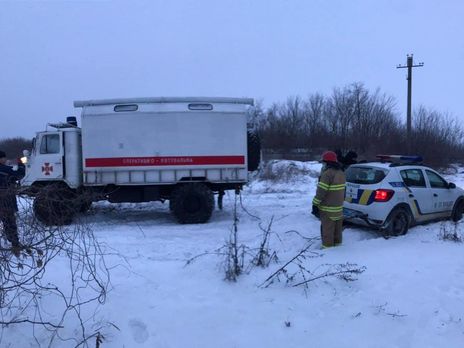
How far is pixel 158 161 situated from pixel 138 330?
749 centimetres

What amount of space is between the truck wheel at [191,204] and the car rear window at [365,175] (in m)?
3.75

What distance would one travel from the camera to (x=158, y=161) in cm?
1185

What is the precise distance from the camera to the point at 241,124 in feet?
40.0

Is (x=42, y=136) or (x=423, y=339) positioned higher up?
(x=42, y=136)

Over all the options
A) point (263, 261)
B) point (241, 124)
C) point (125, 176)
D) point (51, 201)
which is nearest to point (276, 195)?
point (241, 124)

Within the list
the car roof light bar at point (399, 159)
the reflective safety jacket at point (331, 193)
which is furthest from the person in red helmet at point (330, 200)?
the car roof light bar at point (399, 159)

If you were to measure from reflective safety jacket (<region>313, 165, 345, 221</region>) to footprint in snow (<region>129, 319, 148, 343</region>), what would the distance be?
14.3ft

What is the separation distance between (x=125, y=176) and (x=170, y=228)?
1782 millimetres

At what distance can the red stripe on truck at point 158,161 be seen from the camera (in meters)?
11.8

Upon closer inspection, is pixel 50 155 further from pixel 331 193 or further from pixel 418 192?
pixel 418 192

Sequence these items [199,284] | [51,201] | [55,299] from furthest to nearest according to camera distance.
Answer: [199,284], [55,299], [51,201]

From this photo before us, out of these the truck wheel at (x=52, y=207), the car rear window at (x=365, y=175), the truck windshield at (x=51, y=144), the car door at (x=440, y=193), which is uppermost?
the truck windshield at (x=51, y=144)

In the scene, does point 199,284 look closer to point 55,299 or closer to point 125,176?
point 55,299

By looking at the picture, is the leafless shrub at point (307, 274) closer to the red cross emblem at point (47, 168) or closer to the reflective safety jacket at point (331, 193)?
the reflective safety jacket at point (331, 193)
